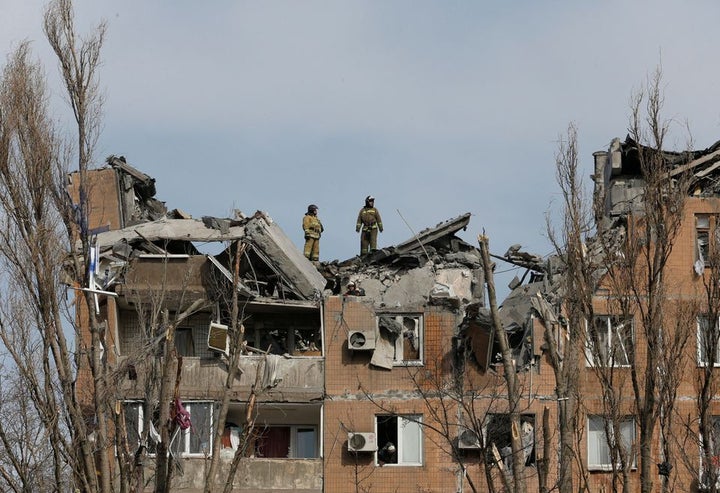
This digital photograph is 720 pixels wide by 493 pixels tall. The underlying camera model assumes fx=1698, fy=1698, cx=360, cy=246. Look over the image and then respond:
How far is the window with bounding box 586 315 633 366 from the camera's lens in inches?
1223

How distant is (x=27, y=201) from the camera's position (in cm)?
3067

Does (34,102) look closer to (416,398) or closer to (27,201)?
(27,201)

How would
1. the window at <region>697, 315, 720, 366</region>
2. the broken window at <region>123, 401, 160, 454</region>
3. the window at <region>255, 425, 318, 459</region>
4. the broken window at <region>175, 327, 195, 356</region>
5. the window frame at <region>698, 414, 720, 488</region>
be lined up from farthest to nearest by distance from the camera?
1. the broken window at <region>175, 327, 195, 356</region>
2. the window at <region>255, 425, 318, 459</region>
3. the broken window at <region>123, 401, 160, 454</region>
4. the window at <region>697, 315, 720, 366</region>
5. the window frame at <region>698, 414, 720, 488</region>

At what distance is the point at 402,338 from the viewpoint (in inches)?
1398

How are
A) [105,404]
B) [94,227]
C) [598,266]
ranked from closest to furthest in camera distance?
[105,404] → [598,266] → [94,227]

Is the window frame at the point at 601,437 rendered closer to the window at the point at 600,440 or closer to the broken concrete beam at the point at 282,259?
the window at the point at 600,440

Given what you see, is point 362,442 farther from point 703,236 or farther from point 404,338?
point 703,236

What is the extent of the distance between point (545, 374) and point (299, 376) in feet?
16.7

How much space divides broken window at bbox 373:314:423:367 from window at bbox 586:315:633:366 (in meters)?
3.52

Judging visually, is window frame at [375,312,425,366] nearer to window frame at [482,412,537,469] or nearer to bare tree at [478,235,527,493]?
window frame at [482,412,537,469]

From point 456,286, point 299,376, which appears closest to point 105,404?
point 299,376

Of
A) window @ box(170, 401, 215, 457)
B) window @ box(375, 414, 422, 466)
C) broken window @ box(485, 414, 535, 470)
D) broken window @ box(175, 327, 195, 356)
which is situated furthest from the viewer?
broken window @ box(175, 327, 195, 356)

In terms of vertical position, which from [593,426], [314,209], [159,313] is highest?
[314,209]

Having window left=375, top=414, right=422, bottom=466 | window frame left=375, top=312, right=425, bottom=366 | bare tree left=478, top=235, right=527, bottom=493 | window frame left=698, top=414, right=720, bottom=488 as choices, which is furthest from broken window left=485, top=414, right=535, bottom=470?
bare tree left=478, top=235, right=527, bottom=493
